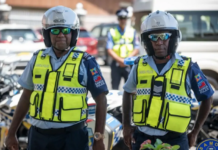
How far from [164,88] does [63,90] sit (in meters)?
0.71

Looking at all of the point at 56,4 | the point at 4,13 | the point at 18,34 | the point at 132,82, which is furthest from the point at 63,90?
the point at 56,4

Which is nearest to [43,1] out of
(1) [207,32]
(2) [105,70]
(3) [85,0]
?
(3) [85,0]

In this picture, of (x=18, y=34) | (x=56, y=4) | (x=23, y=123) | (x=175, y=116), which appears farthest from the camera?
(x=56, y=4)

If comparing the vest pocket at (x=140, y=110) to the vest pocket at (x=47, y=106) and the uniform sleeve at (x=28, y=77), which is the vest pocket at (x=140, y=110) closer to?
the vest pocket at (x=47, y=106)

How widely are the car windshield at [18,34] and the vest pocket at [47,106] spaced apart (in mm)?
9613

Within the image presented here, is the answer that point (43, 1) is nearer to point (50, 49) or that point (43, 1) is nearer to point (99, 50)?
point (99, 50)

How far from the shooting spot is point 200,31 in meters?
7.93

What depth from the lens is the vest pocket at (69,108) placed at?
298 cm

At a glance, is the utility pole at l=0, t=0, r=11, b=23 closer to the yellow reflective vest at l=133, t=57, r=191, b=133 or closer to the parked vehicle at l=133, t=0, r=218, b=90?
the parked vehicle at l=133, t=0, r=218, b=90


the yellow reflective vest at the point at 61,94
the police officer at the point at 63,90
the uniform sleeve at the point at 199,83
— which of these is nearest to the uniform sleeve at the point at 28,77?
the police officer at the point at 63,90

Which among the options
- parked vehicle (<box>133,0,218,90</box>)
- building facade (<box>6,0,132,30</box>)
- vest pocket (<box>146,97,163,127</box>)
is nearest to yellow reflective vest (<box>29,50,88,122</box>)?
vest pocket (<box>146,97,163,127</box>)

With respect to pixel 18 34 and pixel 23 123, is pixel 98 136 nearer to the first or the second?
pixel 23 123

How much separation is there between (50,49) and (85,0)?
94.5 ft

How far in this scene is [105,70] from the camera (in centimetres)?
1425
